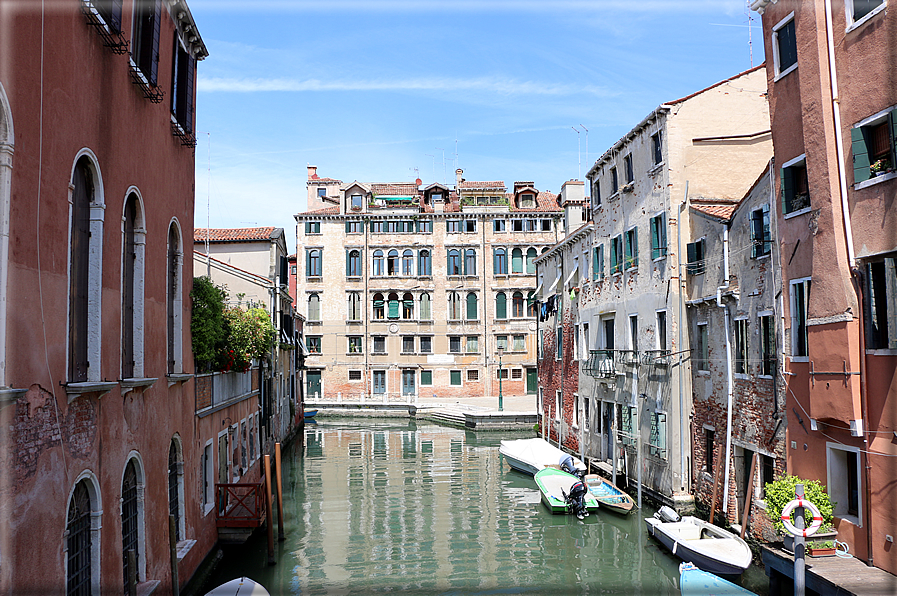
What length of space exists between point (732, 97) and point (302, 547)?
43.9ft

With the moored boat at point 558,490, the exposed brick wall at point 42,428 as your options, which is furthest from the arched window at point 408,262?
the exposed brick wall at point 42,428

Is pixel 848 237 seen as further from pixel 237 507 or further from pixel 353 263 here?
pixel 353 263

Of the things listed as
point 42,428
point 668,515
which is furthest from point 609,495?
point 42,428

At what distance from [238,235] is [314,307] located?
21.2 metres

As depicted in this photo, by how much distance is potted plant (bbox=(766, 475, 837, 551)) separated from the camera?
31.0ft

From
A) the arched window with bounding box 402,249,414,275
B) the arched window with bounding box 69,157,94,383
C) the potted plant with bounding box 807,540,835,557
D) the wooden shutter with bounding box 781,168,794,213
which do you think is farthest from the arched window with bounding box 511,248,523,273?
the arched window with bounding box 69,157,94,383

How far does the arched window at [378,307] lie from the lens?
43062 mm

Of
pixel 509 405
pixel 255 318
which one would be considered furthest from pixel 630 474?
pixel 509 405

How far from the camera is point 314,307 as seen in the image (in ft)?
140

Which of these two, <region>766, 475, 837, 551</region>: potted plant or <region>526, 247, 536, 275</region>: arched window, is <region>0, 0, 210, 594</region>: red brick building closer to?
<region>766, 475, 837, 551</region>: potted plant

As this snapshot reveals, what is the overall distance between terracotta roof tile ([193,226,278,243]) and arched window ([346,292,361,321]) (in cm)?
2080

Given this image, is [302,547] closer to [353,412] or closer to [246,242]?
[246,242]

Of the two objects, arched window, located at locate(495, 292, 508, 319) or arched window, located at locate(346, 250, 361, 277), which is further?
arched window, located at locate(495, 292, 508, 319)

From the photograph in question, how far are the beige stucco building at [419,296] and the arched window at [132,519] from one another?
33.8 m
